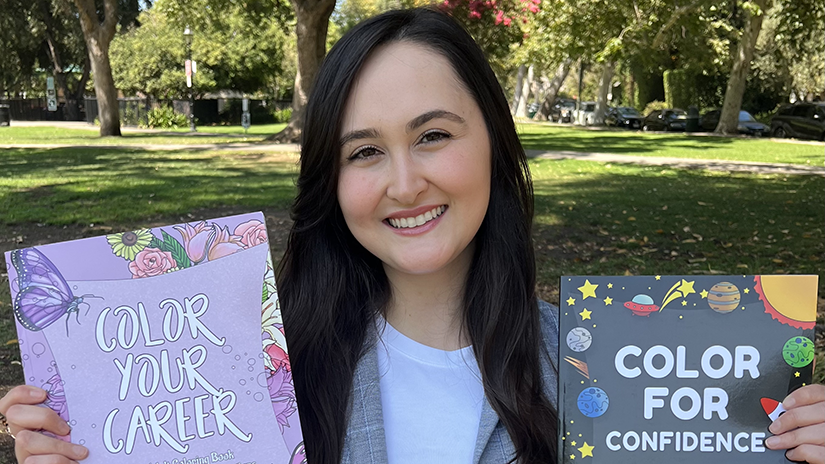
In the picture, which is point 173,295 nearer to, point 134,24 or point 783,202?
point 783,202

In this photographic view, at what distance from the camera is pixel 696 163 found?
1467cm

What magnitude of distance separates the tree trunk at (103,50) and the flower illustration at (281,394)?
2128 cm

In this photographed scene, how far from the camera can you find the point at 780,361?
4.64 feet

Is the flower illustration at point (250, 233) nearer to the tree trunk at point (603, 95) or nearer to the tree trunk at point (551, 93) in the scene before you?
the tree trunk at point (603, 95)

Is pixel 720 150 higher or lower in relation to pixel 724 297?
lower

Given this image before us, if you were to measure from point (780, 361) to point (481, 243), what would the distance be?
2.47 feet

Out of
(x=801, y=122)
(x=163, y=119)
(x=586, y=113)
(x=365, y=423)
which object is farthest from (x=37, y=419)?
(x=586, y=113)

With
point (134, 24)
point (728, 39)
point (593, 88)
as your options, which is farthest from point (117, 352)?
point (593, 88)

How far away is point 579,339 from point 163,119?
98.4 ft

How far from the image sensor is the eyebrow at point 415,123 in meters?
1.58

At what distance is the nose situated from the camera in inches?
62.5

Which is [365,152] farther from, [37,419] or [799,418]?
[799,418]

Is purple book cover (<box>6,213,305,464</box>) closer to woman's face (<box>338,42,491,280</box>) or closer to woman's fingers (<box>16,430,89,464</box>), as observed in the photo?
woman's fingers (<box>16,430,89,464</box>)

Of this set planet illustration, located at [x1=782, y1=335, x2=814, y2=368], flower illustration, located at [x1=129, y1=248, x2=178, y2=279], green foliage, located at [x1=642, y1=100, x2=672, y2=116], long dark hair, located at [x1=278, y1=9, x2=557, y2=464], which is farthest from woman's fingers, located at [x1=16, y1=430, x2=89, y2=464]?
green foliage, located at [x1=642, y1=100, x2=672, y2=116]
